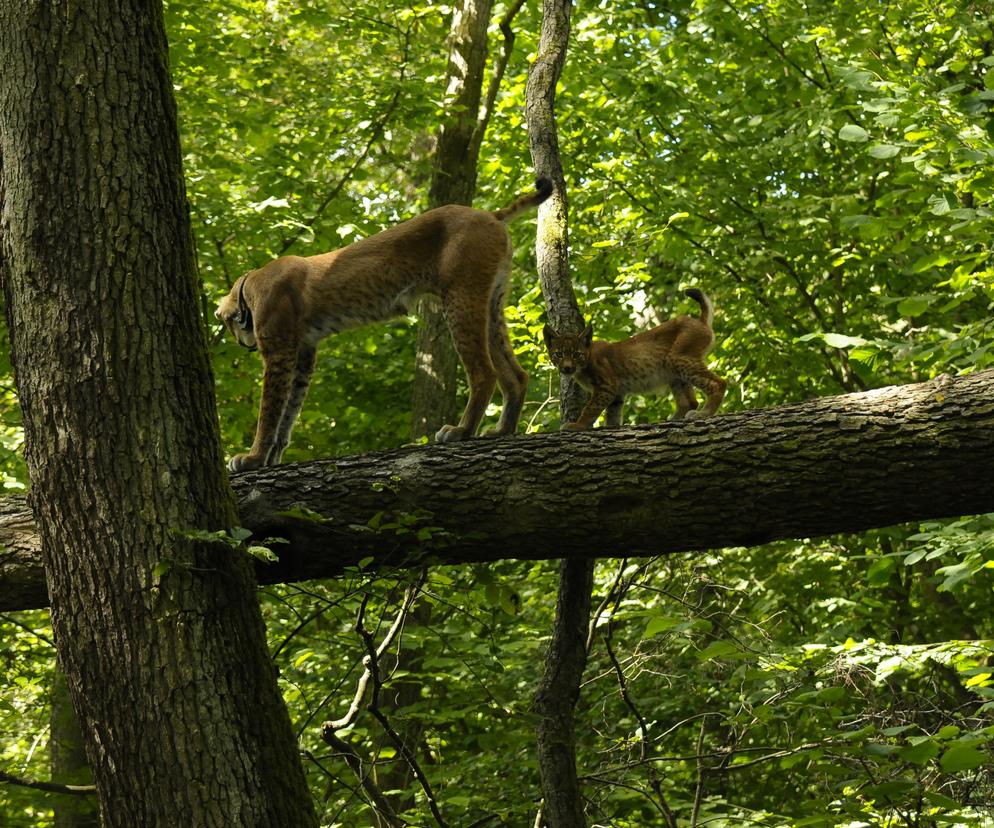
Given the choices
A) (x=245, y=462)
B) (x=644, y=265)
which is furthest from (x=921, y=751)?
(x=644, y=265)

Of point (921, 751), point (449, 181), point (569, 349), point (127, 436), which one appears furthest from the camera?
point (449, 181)

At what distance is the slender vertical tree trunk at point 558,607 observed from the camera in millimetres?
5297

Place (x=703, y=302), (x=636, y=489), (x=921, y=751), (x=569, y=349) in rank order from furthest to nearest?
(x=703, y=302), (x=569, y=349), (x=636, y=489), (x=921, y=751)

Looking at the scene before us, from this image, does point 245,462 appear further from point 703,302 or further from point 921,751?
point 921,751

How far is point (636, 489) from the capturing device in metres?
4.56

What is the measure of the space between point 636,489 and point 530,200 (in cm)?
252

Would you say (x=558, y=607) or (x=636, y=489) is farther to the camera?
(x=558, y=607)

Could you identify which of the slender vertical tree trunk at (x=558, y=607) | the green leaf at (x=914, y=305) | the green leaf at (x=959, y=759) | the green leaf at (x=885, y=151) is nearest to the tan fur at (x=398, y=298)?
the slender vertical tree trunk at (x=558, y=607)

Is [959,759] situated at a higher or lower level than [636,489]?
lower

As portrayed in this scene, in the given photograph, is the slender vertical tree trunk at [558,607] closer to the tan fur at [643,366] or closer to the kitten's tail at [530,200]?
the kitten's tail at [530,200]

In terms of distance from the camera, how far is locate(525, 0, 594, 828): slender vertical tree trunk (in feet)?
17.4

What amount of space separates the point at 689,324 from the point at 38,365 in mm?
4814

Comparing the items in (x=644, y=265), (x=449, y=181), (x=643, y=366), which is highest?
(x=449, y=181)

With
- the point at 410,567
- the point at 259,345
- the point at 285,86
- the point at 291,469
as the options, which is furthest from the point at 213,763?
the point at 285,86
